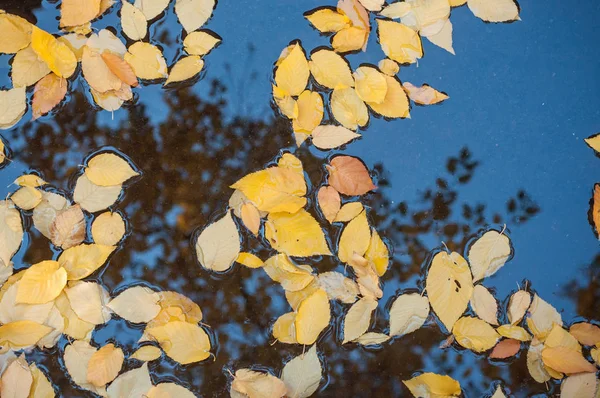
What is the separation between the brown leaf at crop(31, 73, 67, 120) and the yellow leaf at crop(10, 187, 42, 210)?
0.63 ft

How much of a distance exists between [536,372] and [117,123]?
4.04 ft

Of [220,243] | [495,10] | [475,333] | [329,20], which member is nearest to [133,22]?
[329,20]

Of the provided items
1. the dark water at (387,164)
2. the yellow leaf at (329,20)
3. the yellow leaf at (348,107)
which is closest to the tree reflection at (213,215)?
the dark water at (387,164)

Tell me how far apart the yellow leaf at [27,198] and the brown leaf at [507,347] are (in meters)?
1.20

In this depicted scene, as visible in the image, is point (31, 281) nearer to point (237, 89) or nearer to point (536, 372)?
point (237, 89)

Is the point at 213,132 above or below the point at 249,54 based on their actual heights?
below

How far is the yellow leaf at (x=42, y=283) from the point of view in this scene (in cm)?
128

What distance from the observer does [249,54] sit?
1.36 m

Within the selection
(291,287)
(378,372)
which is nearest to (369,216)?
(291,287)

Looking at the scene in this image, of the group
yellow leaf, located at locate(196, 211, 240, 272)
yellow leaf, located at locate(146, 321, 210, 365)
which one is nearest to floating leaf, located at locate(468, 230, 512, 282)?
yellow leaf, located at locate(196, 211, 240, 272)

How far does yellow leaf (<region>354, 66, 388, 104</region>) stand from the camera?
4.35ft

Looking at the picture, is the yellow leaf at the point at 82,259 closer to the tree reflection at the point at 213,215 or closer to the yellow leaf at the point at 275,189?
the tree reflection at the point at 213,215

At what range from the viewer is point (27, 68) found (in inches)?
52.2

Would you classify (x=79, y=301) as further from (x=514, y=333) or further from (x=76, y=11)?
(x=514, y=333)
